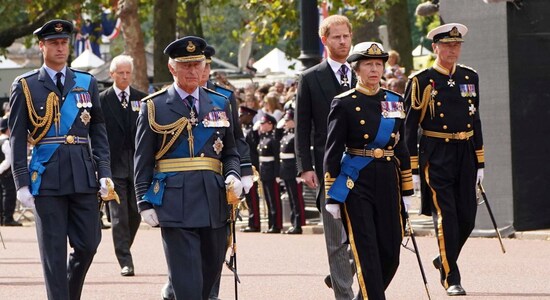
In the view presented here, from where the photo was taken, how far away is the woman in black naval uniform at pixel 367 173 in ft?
31.9

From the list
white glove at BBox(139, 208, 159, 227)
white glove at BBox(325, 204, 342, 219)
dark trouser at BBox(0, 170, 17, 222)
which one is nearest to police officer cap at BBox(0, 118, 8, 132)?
dark trouser at BBox(0, 170, 17, 222)

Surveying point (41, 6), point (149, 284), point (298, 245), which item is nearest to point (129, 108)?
point (149, 284)

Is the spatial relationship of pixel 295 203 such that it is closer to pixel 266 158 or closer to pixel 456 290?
pixel 266 158

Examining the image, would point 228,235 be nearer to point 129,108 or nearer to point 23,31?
point 129,108

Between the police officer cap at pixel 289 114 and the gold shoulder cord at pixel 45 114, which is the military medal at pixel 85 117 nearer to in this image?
the gold shoulder cord at pixel 45 114

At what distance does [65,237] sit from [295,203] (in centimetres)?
1024

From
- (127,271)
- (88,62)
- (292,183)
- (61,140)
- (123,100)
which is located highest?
(88,62)

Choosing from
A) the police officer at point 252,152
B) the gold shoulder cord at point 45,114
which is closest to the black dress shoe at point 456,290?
the gold shoulder cord at point 45,114

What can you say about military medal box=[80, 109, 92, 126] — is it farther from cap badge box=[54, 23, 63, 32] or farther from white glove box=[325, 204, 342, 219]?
white glove box=[325, 204, 342, 219]

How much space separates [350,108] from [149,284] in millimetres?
4228

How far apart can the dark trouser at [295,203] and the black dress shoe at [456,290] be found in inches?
333

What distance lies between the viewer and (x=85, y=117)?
10.4 metres

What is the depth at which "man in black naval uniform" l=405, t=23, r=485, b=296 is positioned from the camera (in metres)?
12.0

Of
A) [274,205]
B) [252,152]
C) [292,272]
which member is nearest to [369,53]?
[292,272]
